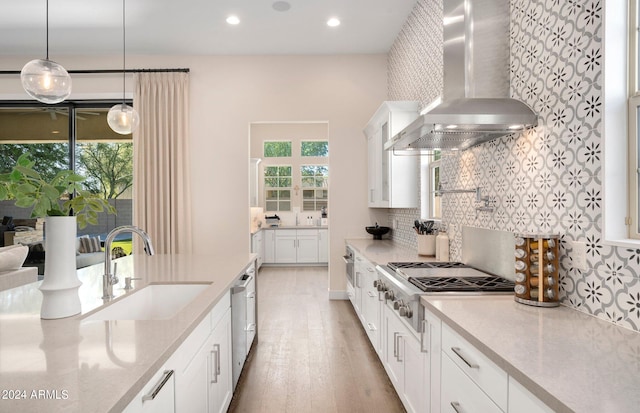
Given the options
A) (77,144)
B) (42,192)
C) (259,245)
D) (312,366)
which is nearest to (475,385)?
(42,192)

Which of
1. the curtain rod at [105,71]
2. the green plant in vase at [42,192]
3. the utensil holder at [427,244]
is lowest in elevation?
the utensil holder at [427,244]

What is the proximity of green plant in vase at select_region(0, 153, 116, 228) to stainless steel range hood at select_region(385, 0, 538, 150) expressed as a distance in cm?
159

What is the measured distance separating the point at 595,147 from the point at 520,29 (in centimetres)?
93

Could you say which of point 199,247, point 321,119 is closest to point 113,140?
point 199,247

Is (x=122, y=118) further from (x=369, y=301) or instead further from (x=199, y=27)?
(x=369, y=301)

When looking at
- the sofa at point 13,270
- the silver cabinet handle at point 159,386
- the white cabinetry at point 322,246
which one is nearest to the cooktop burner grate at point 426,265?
the silver cabinet handle at point 159,386

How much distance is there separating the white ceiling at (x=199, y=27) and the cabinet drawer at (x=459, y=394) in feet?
11.6

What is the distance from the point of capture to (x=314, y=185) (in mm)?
8477

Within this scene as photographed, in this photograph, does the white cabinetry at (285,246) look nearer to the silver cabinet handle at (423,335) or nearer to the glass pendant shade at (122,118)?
the glass pendant shade at (122,118)

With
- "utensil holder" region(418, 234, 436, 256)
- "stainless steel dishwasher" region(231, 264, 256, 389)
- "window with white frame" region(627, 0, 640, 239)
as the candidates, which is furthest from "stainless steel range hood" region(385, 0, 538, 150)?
"stainless steel dishwasher" region(231, 264, 256, 389)

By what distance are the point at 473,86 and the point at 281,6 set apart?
253cm

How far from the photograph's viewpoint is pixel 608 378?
97cm

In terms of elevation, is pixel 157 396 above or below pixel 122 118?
below

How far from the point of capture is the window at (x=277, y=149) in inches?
333
